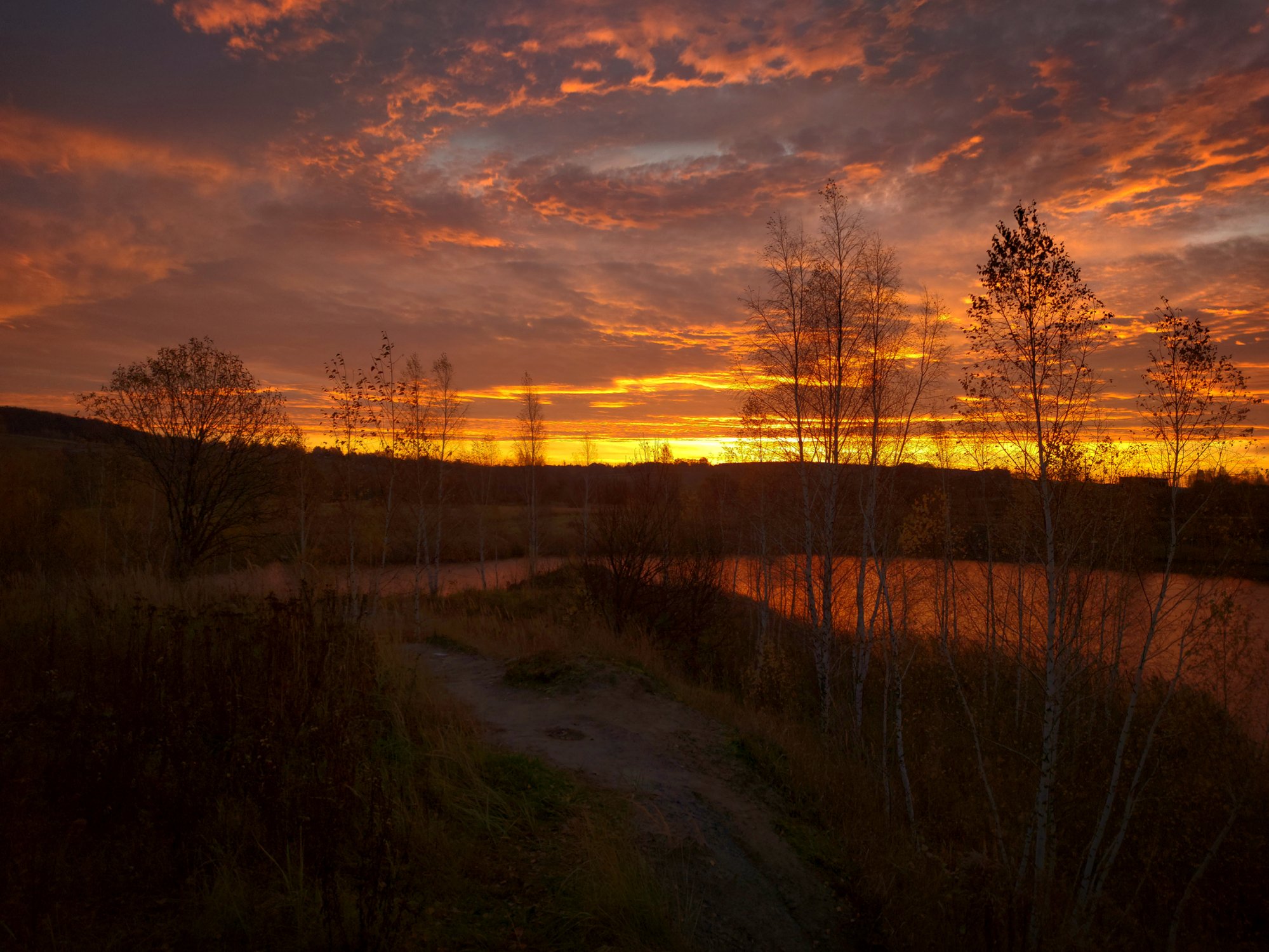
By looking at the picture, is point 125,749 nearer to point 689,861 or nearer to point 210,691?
point 210,691

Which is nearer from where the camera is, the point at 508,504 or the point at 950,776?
the point at 950,776

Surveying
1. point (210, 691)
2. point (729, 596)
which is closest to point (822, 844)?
point (210, 691)

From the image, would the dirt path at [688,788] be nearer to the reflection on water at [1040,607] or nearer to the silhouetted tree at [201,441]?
the reflection on water at [1040,607]

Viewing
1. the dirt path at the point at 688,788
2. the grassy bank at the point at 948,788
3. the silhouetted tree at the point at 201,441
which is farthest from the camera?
the silhouetted tree at the point at 201,441

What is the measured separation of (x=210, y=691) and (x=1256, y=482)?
13541 millimetres

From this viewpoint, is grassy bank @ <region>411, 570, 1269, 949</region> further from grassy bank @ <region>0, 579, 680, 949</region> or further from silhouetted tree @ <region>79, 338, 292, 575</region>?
silhouetted tree @ <region>79, 338, 292, 575</region>

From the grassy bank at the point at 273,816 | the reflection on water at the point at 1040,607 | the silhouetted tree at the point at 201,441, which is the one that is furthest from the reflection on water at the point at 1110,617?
the silhouetted tree at the point at 201,441

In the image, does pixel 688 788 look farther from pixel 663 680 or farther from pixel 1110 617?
pixel 1110 617

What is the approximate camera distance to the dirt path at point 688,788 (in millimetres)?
5336

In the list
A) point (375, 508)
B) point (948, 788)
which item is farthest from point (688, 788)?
point (375, 508)

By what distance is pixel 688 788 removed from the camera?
23.1 ft

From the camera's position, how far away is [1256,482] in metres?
9.92

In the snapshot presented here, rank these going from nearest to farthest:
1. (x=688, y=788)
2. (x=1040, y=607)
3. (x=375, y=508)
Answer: (x=688, y=788) → (x=1040, y=607) → (x=375, y=508)

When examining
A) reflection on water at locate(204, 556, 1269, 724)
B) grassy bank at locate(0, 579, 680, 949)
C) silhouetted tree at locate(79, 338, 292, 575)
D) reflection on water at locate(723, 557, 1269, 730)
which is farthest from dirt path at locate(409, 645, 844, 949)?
silhouetted tree at locate(79, 338, 292, 575)
